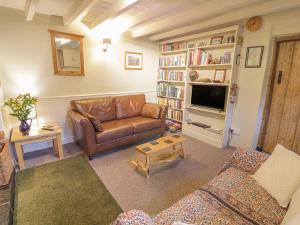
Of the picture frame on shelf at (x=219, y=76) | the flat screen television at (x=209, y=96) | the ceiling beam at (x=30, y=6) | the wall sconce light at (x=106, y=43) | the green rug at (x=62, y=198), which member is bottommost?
the green rug at (x=62, y=198)

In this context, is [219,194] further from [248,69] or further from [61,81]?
[61,81]

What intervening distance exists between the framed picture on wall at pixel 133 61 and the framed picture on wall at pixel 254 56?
7.59 feet

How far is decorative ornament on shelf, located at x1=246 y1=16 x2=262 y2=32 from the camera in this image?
263 centimetres

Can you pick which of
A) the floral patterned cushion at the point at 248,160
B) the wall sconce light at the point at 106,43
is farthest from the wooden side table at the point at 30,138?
the floral patterned cushion at the point at 248,160

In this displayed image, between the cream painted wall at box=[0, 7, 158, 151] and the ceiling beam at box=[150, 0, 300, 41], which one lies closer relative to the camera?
the ceiling beam at box=[150, 0, 300, 41]

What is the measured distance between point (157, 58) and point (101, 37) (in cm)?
160

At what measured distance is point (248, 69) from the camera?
2.89m

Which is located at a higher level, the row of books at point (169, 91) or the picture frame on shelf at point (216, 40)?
the picture frame on shelf at point (216, 40)

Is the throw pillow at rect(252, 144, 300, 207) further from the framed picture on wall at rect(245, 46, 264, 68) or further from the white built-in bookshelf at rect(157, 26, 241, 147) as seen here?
the framed picture on wall at rect(245, 46, 264, 68)

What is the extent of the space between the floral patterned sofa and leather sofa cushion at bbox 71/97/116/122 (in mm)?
2314

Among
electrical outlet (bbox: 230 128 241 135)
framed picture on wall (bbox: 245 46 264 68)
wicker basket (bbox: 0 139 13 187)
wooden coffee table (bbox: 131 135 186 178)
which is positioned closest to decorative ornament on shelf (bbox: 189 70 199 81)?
framed picture on wall (bbox: 245 46 264 68)

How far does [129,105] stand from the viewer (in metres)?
3.68

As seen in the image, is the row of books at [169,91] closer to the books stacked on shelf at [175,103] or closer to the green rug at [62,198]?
the books stacked on shelf at [175,103]

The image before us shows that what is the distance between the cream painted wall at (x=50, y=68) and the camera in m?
2.57
